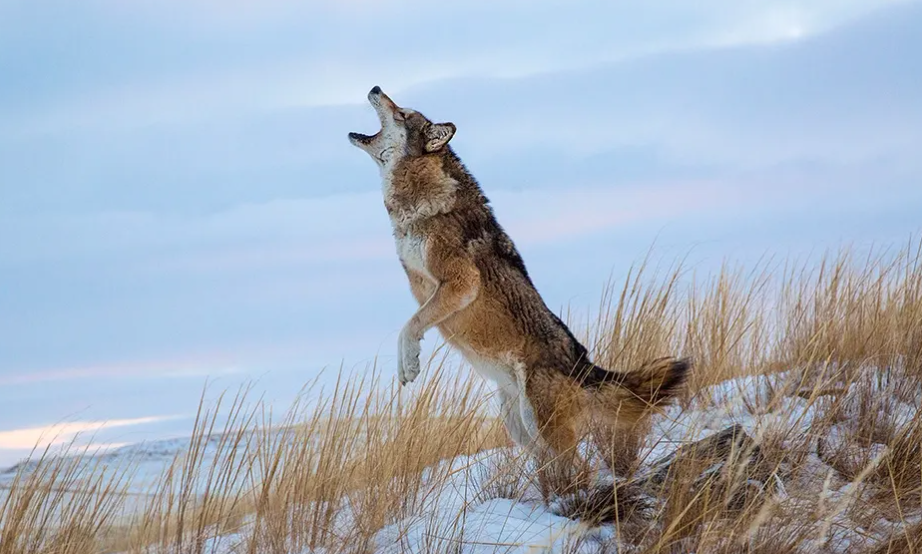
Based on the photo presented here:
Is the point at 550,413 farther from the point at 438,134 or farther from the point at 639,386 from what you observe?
the point at 438,134

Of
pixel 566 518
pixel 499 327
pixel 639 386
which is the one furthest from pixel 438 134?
pixel 566 518

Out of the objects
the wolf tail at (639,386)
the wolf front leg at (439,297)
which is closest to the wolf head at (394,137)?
the wolf front leg at (439,297)

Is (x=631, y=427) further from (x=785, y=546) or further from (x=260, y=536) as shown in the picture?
(x=260, y=536)

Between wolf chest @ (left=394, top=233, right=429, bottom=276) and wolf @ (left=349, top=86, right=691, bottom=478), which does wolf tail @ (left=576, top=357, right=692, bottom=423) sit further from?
wolf chest @ (left=394, top=233, right=429, bottom=276)

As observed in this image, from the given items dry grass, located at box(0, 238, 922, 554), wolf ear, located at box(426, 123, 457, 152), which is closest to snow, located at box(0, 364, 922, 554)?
dry grass, located at box(0, 238, 922, 554)

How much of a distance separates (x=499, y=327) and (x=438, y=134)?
127 centimetres

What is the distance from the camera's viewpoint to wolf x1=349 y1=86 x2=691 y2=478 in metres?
5.18

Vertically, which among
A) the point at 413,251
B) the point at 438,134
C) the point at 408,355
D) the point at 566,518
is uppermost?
the point at 438,134

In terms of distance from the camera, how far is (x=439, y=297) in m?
5.30

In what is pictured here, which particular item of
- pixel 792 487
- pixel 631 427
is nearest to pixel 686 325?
pixel 631 427

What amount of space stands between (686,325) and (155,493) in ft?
16.5

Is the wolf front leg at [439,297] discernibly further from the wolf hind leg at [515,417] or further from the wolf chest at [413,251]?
the wolf hind leg at [515,417]

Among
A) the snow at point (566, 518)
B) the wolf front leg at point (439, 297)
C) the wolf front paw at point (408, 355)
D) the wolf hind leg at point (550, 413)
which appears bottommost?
the snow at point (566, 518)

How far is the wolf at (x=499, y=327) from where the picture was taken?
5.18 meters
